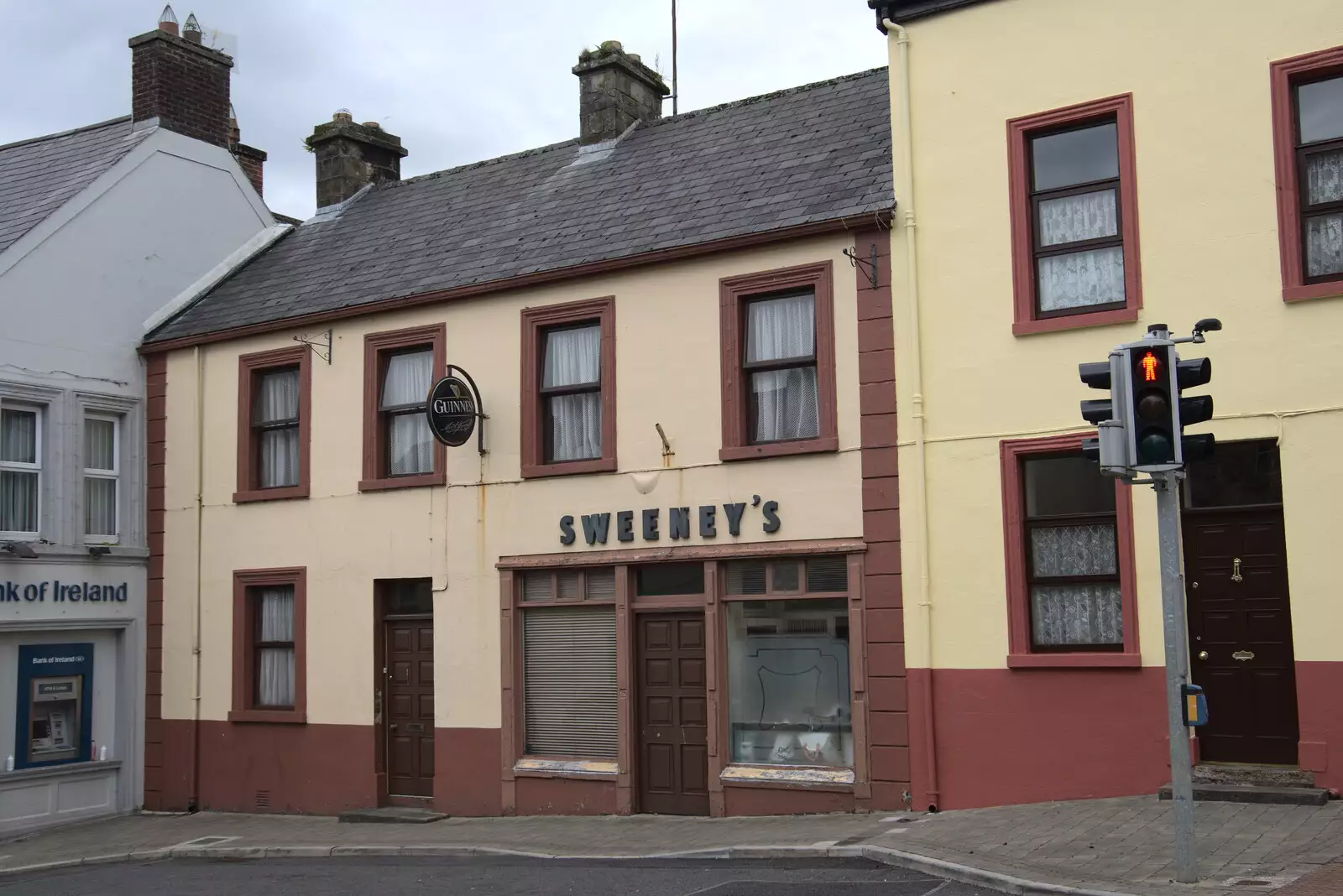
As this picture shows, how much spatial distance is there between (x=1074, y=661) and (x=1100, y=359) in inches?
103

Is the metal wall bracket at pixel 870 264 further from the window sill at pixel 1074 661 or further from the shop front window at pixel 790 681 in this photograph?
the window sill at pixel 1074 661

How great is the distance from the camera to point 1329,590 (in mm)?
12016

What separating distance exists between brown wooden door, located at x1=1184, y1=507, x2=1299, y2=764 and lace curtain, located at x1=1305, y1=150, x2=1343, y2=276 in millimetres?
2054

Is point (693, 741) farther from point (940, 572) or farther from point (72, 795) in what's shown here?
point (72, 795)

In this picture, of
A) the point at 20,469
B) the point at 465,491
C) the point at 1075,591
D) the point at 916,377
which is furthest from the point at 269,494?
the point at 1075,591

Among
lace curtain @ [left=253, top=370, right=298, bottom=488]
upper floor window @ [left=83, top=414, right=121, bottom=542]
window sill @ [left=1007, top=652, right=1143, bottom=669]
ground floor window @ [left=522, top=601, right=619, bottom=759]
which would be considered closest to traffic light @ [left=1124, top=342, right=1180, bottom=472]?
window sill @ [left=1007, top=652, right=1143, bottom=669]

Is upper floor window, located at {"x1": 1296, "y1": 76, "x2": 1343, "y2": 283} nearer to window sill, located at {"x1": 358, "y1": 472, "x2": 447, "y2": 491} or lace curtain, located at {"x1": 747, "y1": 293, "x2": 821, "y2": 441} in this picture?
lace curtain, located at {"x1": 747, "y1": 293, "x2": 821, "y2": 441}

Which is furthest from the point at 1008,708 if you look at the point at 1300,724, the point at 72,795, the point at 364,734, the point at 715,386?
the point at 72,795

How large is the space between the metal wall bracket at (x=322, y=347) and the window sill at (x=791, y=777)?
7.12m

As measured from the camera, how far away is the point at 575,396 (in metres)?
16.3

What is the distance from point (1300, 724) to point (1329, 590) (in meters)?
1.11

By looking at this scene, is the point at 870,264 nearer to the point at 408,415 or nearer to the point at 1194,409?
the point at 1194,409

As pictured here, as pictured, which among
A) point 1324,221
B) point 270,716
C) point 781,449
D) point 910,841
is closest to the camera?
point 910,841

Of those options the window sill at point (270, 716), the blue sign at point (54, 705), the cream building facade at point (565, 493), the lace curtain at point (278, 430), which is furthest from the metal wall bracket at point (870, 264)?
the blue sign at point (54, 705)
